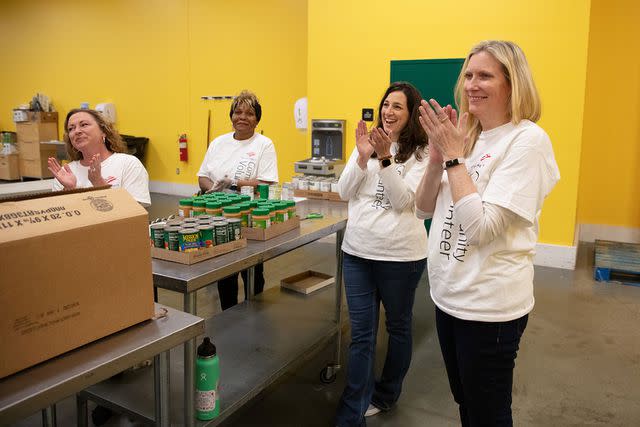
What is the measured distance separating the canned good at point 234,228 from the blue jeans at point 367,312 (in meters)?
0.54

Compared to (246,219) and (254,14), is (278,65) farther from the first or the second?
(246,219)

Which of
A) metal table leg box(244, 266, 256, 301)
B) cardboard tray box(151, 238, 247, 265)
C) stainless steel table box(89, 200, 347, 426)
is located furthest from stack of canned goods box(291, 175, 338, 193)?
cardboard tray box(151, 238, 247, 265)

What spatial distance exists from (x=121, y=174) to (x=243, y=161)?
938 millimetres

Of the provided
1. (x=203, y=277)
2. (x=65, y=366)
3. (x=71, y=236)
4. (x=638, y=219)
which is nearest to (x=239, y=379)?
(x=203, y=277)

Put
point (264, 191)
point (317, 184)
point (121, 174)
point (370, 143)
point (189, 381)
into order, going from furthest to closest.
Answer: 1. point (317, 184)
2. point (264, 191)
3. point (121, 174)
4. point (370, 143)
5. point (189, 381)

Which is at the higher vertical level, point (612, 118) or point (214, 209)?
point (612, 118)

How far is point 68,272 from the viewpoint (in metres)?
1.22

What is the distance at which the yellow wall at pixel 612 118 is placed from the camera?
18.7ft

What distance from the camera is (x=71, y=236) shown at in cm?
122

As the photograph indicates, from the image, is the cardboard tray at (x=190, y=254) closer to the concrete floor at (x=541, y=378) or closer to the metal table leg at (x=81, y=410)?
the metal table leg at (x=81, y=410)

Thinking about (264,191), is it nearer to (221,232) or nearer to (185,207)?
(185,207)

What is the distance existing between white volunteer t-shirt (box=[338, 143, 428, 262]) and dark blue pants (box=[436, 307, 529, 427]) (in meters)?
0.68

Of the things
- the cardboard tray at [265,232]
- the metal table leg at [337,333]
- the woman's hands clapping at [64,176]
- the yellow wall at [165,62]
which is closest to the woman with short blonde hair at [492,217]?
the cardboard tray at [265,232]

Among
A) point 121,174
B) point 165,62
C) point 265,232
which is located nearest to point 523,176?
point 265,232
